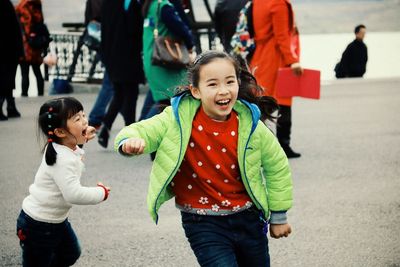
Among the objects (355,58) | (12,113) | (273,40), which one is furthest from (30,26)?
(355,58)

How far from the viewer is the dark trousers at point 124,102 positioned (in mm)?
8156

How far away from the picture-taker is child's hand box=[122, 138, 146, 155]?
3143 mm

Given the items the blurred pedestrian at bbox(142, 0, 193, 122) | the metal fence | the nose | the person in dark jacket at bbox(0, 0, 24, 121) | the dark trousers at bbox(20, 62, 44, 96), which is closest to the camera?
the nose

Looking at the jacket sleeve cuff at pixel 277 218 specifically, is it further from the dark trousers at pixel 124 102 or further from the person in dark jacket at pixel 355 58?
the person in dark jacket at pixel 355 58

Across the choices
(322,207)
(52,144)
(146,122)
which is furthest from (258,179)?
(322,207)

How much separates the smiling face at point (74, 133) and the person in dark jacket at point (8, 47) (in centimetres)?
671

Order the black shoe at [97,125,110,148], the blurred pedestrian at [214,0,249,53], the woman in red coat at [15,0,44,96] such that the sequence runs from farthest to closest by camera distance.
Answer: the woman in red coat at [15,0,44,96]
the black shoe at [97,125,110,148]
the blurred pedestrian at [214,0,249,53]

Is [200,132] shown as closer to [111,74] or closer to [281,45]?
[281,45]

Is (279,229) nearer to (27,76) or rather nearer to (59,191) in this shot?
(59,191)

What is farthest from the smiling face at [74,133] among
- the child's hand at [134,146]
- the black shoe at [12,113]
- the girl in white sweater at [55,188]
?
the black shoe at [12,113]

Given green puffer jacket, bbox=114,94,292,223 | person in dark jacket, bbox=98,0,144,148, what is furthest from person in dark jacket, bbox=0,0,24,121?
green puffer jacket, bbox=114,94,292,223

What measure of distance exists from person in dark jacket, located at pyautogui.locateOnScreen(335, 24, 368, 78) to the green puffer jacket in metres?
13.7

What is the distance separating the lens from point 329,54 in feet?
84.3

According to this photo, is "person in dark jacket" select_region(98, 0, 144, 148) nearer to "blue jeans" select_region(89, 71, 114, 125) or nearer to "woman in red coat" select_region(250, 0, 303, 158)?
"blue jeans" select_region(89, 71, 114, 125)
